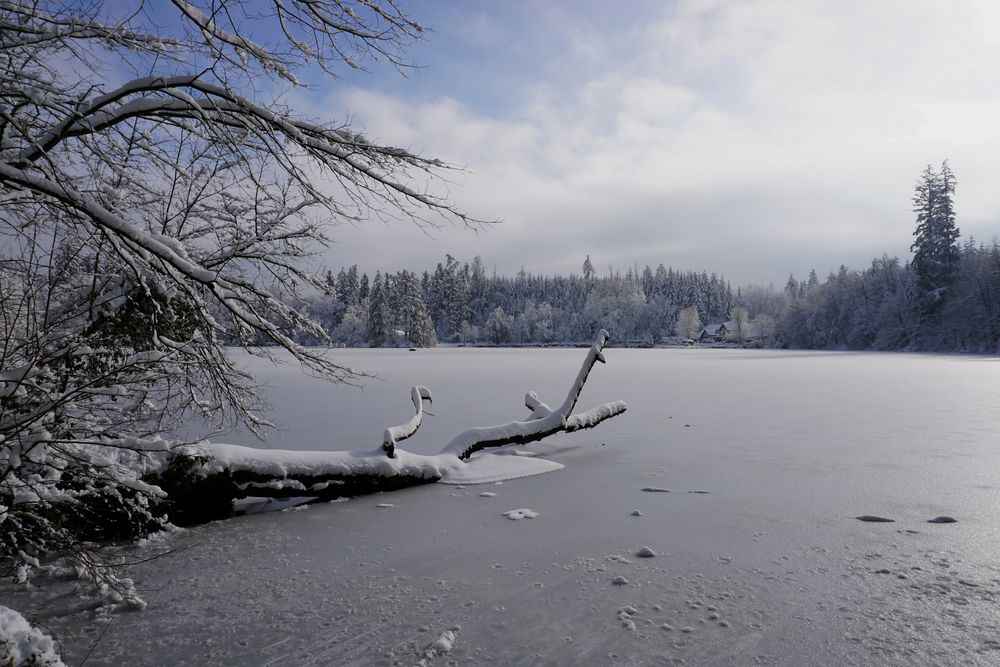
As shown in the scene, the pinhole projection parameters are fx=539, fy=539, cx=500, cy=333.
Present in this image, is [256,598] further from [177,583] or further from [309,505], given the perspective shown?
[309,505]

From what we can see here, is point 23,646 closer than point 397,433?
Yes

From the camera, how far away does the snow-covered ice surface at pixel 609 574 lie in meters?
2.75

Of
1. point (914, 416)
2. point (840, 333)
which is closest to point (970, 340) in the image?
point (840, 333)

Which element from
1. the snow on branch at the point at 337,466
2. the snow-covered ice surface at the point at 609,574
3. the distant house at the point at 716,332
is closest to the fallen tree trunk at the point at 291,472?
the snow on branch at the point at 337,466

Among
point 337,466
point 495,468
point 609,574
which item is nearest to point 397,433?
point 337,466

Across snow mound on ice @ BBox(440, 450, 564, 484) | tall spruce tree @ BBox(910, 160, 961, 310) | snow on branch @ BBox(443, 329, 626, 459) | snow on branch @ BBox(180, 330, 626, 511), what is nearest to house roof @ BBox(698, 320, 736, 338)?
tall spruce tree @ BBox(910, 160, 961, 310)

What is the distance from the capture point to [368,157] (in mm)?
3225

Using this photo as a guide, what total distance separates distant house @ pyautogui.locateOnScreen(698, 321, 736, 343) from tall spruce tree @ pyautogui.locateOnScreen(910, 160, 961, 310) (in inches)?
2101

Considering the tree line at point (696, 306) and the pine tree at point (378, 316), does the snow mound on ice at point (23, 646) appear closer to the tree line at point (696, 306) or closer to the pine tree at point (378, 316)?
the tree line at point (696, 306)

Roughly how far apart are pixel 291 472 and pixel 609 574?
3.29 m

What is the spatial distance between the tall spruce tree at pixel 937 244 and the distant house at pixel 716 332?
53.4 meters

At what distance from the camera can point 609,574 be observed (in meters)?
3.61

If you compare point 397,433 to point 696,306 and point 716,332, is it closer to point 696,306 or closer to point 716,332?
point 716,332

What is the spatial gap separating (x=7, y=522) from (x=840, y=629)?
5400 millimetres
